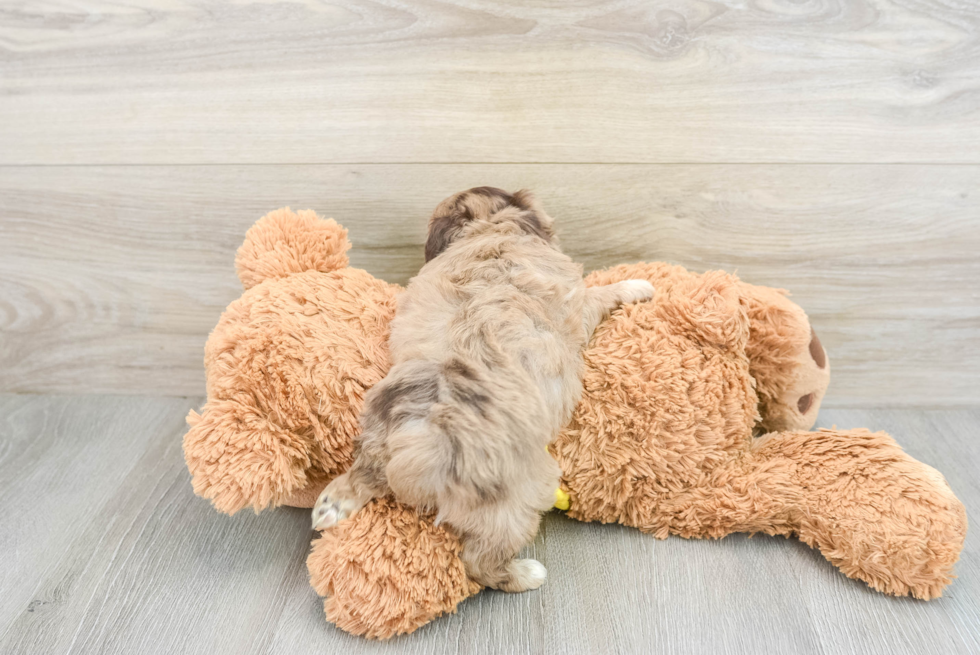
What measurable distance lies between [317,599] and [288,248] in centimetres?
50

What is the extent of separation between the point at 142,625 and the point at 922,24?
1.43m

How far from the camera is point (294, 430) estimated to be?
84 centimetres

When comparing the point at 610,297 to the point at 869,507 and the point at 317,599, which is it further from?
the point at 317,599

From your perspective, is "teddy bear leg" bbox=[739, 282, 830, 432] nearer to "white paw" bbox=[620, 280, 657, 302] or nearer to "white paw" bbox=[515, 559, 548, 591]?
"white paw" bbox=[620, 280, 657, 302]

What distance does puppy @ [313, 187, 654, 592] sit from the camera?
2.35 feet

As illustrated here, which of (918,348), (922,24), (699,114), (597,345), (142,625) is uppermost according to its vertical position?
(922,24)

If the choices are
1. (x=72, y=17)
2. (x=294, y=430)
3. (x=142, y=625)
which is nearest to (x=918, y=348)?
(x=294, y=430)

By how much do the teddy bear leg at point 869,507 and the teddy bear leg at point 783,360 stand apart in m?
0.08

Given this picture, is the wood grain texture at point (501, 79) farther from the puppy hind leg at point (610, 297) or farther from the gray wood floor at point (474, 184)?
the puppy hind leg at point (610, 297)

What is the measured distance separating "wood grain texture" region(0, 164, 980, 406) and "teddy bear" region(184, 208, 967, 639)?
0.13 meters

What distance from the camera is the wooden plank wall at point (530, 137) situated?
3.30 ft

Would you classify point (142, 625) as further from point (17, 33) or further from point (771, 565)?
point (17, 33)

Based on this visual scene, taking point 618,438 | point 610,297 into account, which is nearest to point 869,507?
point 618,438

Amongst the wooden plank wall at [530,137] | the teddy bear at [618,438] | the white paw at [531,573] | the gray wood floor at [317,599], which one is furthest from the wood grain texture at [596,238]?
the white paw at [531,573]
